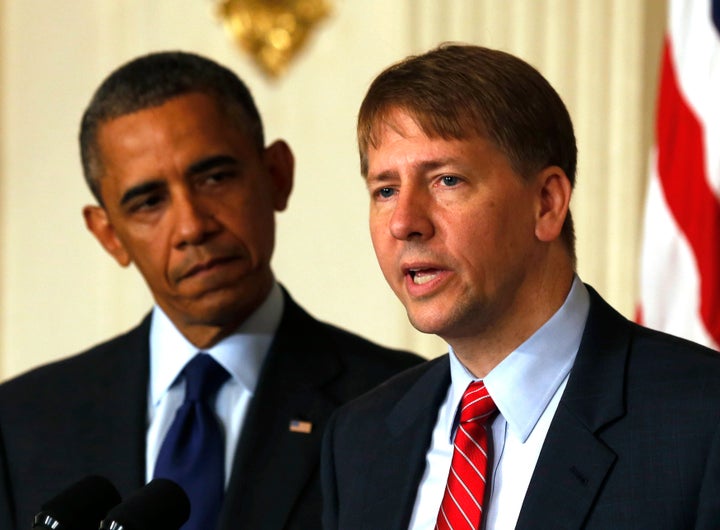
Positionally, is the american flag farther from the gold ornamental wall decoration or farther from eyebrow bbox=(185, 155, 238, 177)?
the gold ornamental wall decoration

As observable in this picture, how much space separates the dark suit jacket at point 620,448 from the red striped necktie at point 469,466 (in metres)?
0.09

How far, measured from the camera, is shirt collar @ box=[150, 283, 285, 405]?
302 cm

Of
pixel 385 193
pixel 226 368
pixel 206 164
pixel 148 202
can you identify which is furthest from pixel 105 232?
pixel 385 193

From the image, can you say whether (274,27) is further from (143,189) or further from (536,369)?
(536,369)

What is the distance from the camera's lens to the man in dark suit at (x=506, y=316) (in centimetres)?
217

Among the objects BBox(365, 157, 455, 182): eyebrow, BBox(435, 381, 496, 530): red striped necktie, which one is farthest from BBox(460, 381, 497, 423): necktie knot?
BBox(365, 157, 455, 182): eyebrow

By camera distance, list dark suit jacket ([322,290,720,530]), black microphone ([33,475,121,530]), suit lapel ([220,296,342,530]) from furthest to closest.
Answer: suit lapel ([220,296,342,530]) → dark suit jacket ([322,290,720,530]) → black microphone ([33,475,121,530])

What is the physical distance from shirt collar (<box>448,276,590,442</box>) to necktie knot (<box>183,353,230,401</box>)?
2.80 feet

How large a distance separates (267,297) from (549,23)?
1853 mm

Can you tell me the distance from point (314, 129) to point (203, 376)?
2.28 m

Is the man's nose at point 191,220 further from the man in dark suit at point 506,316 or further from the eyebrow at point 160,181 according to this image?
the man in dark suit at point 506,316

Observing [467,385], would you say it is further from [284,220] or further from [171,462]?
[284,220]

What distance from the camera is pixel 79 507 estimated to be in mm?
1991

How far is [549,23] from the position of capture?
4547 millimetres
